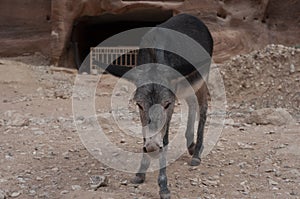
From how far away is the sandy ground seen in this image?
324cm

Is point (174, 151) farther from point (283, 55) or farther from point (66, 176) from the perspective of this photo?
point (283, 55)

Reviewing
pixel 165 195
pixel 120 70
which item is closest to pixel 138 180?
pixel 165 195

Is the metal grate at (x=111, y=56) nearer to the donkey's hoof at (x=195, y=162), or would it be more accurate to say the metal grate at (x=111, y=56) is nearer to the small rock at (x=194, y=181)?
the donkey's hoof at (x=195, y=162)

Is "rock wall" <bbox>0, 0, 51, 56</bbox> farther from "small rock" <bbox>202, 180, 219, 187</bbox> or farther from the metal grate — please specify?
"small rock" <bbox>202, 180, 219, 187</bbox>

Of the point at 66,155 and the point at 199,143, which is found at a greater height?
the point at 199,143

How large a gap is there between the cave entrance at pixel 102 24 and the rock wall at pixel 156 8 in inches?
45.5

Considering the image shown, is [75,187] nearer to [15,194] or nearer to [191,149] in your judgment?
[15,194]

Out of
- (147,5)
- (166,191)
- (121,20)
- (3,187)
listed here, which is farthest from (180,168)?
(121,20)

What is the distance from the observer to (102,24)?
1780cm

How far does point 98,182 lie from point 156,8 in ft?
32.4

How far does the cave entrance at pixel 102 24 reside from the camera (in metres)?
14.3

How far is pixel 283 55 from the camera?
27.7ft

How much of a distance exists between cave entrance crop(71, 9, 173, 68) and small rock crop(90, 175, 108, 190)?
35.0 ft

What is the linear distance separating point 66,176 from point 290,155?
7.64ft
